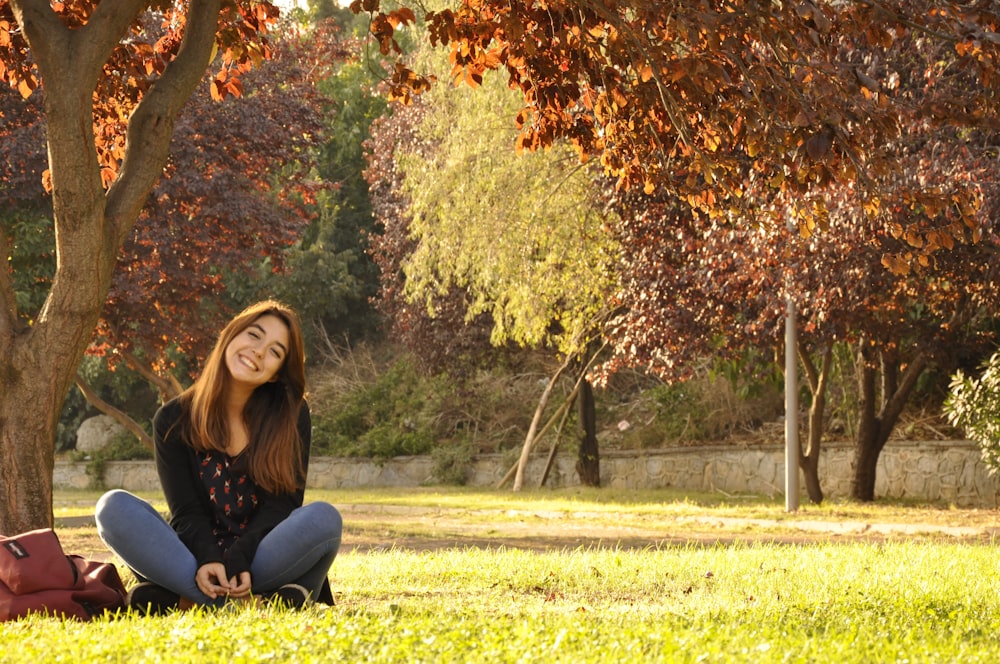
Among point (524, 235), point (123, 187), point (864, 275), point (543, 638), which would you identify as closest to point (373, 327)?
point (524, 235)

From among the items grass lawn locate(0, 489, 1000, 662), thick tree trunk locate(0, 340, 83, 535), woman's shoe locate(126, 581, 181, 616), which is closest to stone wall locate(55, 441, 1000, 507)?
grass lawn locate(0, 489, 1000, 662)

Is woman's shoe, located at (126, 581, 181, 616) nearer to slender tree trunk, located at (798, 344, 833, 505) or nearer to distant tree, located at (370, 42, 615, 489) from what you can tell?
distant tree, located at (370, 42, 615, 489)

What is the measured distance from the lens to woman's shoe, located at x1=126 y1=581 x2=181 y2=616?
548cm

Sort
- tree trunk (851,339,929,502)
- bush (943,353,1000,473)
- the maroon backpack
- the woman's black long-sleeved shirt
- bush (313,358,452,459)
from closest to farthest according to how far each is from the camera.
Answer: the maroon backpack < the woman's black long-sleeved shirt < bush (943,353,1000,473) < tree trunk (851,339,929,502) < bush (313,358,452,459)

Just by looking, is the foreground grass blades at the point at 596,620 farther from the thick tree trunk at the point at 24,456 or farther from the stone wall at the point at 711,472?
the stone wall at the point at 711,472

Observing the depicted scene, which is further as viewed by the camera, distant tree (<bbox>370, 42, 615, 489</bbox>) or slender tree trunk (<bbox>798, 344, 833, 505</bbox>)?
distant tree (<bbox>370, 42, 615, 489</bbox>)

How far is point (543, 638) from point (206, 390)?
207 cm

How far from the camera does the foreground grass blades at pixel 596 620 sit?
4273mm

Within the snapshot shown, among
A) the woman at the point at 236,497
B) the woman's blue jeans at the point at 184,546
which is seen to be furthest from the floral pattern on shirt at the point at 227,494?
the woman's blue jeans at the point at 184,546

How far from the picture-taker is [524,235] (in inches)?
739

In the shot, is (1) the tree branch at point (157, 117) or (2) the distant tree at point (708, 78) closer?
(2) the distant tree at point (708, 78)

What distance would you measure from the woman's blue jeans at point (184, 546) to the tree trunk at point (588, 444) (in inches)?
697

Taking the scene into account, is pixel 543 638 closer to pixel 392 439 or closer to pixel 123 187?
pixel 123 187

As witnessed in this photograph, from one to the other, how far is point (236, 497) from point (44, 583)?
0.88 meters
